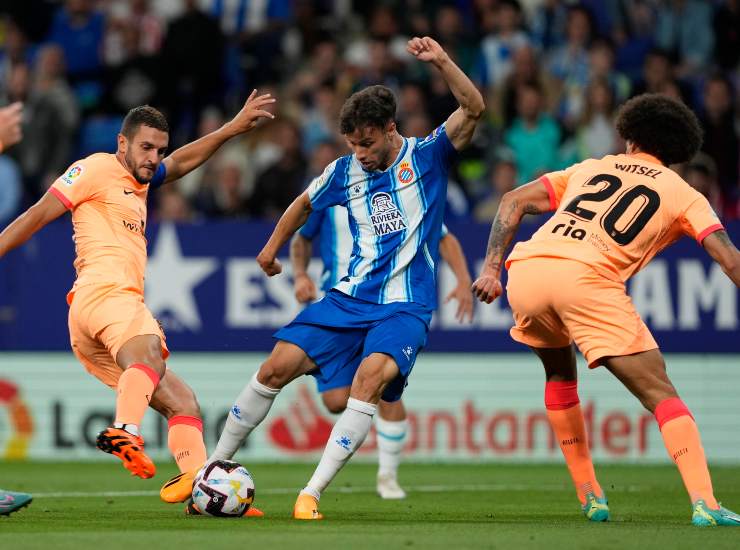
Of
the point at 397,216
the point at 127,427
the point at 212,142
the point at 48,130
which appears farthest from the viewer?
the point at 48,130

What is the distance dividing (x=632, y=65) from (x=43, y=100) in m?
7.00

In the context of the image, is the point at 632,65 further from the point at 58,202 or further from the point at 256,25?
the point at 58,202

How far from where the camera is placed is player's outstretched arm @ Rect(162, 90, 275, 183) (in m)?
9.24

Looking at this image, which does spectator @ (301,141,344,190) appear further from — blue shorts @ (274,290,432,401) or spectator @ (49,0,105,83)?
blue shorts @ (274,290,432,401)

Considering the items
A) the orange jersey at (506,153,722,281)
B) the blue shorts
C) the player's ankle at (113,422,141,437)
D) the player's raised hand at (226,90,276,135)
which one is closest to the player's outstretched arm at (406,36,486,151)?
the orange jersey at (506,153,722,281)

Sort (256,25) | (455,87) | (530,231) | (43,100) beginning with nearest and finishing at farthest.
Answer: (455,87) → (530,231) → (43,100) → (256,25)

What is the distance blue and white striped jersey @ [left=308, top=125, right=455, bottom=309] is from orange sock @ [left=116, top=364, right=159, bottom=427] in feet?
4.42

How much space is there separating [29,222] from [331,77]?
8.90m

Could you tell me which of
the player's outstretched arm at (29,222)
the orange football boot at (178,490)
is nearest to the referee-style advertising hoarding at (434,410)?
the orange football boot at (178,490)

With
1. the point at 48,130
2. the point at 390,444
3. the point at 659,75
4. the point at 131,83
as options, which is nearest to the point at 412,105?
the point at 659,75

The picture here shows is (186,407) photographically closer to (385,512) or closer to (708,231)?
(385,512)

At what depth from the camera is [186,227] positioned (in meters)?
14.6

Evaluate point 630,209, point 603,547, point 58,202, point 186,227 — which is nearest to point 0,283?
point 186,227

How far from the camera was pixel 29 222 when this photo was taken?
8375 millimetres
